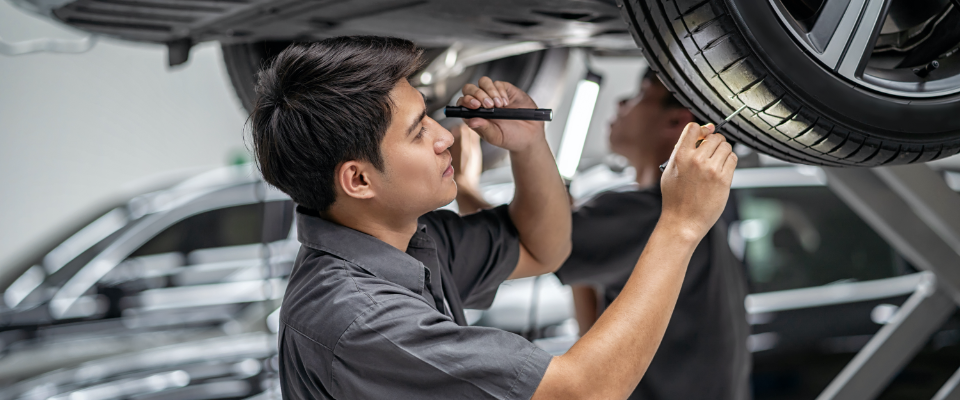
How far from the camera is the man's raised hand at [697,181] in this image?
2.55 feet

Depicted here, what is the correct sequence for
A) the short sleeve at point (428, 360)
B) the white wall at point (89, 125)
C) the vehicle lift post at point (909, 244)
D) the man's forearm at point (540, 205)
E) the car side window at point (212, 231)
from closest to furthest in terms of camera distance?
the short sleeve at point (428, 360)
the man's forearm at point (540, 205)
the vehicle lift post at point (909, 244)
the car side window at point (212, 231)
the white wall at point (89, 125)

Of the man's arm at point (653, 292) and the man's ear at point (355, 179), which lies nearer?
the man's arm at point (653, 292)

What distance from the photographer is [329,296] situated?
788 millimetres

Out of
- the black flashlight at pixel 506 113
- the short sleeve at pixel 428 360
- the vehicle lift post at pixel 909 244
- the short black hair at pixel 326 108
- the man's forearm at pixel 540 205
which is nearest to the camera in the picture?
the short sleeve at pixel 428 360

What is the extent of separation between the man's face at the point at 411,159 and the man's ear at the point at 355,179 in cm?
1

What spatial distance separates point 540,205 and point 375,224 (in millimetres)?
332

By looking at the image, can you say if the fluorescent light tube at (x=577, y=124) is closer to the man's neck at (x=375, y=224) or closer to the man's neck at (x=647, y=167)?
the man's neck at (x=647, y=167)

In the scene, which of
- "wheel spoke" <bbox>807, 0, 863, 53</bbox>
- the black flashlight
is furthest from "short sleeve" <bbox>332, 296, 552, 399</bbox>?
"wheel spoke" <bbox>807, 0, 863, 53</bbox>

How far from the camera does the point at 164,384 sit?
9.77 feet

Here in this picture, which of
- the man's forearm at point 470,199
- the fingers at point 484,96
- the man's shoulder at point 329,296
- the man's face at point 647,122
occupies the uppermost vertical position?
the fingers at point 484,96

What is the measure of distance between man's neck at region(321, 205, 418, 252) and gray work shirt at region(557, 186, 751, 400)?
0.54m

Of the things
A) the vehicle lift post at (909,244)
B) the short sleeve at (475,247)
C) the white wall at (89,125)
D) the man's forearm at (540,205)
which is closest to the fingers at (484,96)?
the man's forearm at (540,205)

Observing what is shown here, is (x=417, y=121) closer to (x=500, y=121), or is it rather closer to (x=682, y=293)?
(x=500, y=121)

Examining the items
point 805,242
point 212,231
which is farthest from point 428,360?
point 212,231
